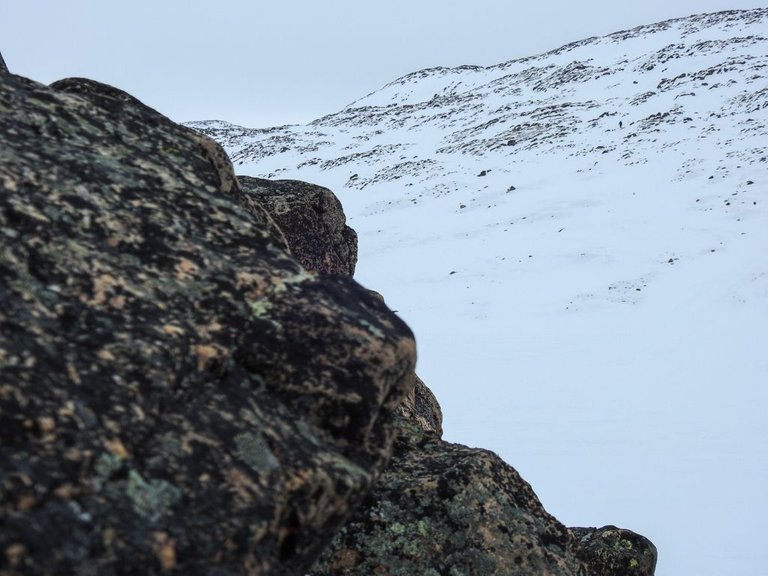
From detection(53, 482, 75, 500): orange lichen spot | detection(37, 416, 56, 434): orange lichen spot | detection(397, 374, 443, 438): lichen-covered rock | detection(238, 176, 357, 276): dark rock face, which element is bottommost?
detection(53, 482, 75, 500): orange lichen spot

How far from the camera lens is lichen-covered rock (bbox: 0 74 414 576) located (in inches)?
86.5

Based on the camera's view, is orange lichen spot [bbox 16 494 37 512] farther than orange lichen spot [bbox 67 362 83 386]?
No

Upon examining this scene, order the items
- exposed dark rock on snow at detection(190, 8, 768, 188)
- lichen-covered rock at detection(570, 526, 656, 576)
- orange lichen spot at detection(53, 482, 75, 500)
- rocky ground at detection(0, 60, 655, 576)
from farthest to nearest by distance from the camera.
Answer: exposed dark rock on snow at detection(190, 8, 768, 188)
lichen-covered rock at detection(570, 526, 656, 576)
rocky ground at detection(0, 60, 655, 576)
orange lichen spot at detection(53, 482, 75, 500)

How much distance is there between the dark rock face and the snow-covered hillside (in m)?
4.10

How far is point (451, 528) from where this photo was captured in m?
4.65

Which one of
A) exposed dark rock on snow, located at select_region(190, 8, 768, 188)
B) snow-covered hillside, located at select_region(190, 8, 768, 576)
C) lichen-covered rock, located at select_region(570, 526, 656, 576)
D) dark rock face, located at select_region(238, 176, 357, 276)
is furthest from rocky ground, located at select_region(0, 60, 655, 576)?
exposed dark rock on snow, located at select_region(190, 8, 768, 188)

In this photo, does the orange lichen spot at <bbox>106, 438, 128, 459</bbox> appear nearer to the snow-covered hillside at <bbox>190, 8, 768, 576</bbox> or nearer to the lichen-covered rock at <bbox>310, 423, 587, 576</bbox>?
the lichen-covered rock at <bbox>310, 423, 587, 576</bbox>

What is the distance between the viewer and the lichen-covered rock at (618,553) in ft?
21.2

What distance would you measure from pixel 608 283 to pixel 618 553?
12.8 m

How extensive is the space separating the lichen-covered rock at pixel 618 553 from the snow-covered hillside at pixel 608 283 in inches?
52.2

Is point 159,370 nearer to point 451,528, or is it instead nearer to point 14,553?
point 14,553

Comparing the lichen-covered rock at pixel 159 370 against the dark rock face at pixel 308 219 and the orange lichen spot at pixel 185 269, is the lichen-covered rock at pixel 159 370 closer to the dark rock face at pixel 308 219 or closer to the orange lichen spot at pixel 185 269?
the orange lichen spot at pixel 185 269

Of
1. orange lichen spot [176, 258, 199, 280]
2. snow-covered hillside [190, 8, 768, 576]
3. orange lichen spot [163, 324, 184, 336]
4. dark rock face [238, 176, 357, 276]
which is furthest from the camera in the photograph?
snow-covered hillside [190, 8, 768, 576]

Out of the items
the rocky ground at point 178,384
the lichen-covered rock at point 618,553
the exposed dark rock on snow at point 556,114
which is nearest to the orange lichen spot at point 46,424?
the rocky ground at point 178,384
